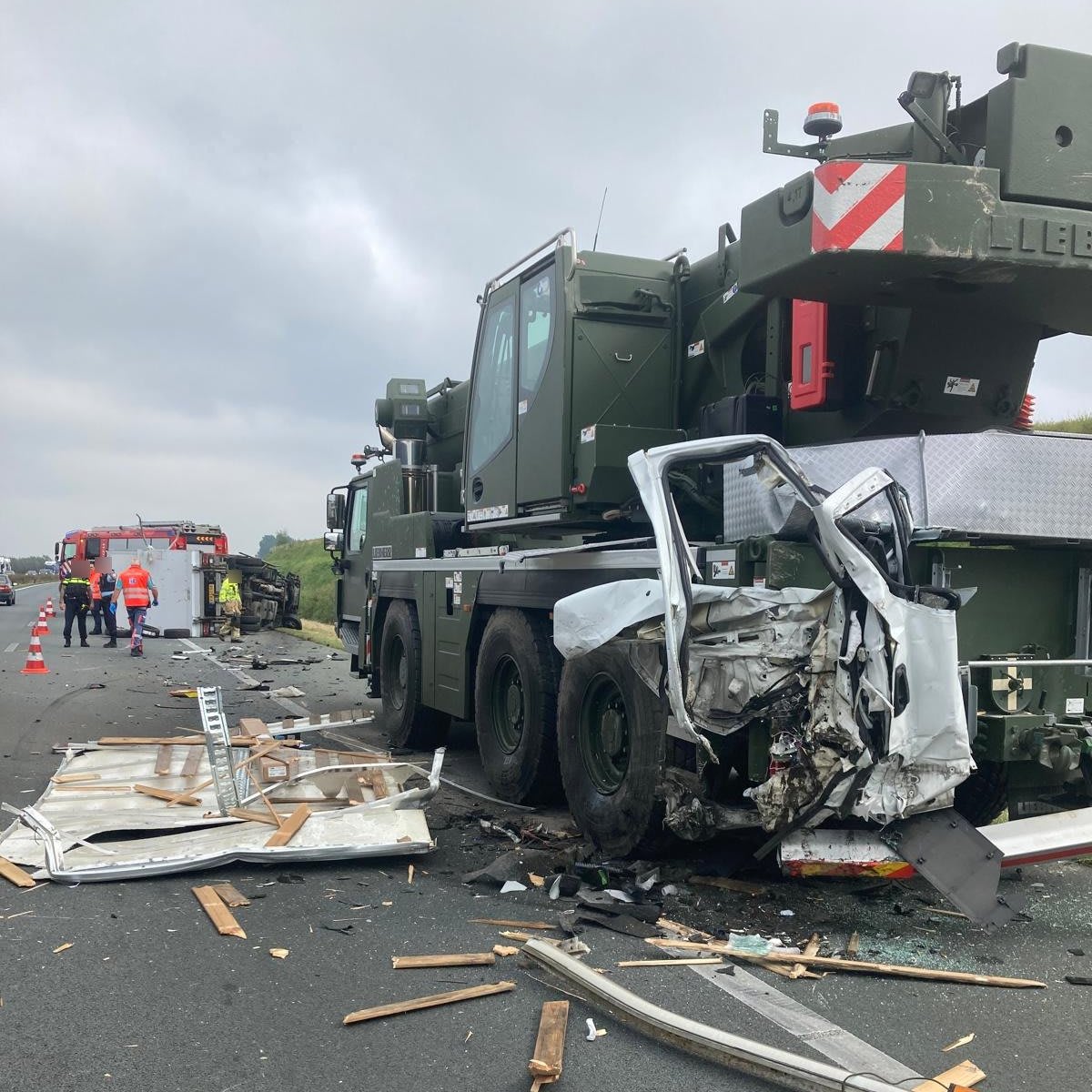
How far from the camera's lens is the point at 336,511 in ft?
45.3

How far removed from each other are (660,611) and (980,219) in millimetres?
2243

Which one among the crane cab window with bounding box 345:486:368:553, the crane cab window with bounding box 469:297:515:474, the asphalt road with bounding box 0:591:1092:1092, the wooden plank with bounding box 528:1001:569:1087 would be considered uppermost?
the crane cab window with bounding box 469:297:515:474

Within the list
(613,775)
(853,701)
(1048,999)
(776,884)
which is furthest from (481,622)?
(1048,999)

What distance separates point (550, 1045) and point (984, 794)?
9.47 feet

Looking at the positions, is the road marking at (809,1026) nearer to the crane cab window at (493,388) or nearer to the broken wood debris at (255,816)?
the broken wood debris at (255,816)

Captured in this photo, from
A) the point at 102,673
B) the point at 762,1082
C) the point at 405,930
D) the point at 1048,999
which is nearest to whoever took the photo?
the point at 762,1082

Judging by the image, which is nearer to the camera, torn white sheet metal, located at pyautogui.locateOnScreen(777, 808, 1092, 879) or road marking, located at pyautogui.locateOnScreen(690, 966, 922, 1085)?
road marking, located at pyautogui.locateOnScreen(690, 966, 922, 1085)

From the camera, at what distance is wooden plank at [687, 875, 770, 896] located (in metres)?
5.30

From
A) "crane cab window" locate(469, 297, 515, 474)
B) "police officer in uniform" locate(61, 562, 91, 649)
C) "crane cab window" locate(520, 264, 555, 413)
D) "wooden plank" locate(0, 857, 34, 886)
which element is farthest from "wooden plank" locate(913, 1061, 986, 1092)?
"police officer in uniform" locate(61, 562, 91, 649)

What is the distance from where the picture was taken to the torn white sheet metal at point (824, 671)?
430cm

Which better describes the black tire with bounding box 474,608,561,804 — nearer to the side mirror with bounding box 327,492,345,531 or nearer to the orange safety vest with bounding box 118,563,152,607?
the side mirror with bounding box 327,492,345,531

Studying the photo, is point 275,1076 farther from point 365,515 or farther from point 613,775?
point 365,515

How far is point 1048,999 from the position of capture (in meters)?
4.04

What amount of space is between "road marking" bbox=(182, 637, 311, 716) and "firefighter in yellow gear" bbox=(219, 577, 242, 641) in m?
1.14
